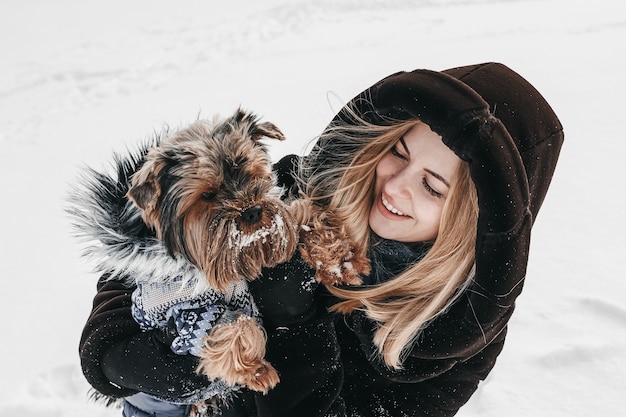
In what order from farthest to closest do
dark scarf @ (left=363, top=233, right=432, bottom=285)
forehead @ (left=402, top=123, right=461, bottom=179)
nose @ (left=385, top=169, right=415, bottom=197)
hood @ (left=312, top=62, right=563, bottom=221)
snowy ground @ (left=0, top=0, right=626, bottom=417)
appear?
snowy ground @ (left=0, top=0, right=626, bottom=417)
dark scarf @ (left=363, top=233, right=432, bottom=285)
nose @ (left=385, top=169, right=415, bottom=197)
forehead @ (left=402, top=123, right=461, bottom=179)
hood @ (left=312, top=62, right=563, bottom=221)

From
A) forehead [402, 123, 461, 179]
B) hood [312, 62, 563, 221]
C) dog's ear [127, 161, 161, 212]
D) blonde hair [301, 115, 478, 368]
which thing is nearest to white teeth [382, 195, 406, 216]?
blonde hair [301, 115, 478, 368]

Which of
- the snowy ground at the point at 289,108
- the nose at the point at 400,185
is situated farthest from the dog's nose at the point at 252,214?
the snowy ground at the point at 289,108

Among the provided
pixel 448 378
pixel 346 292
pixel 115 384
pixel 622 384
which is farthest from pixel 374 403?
pixel 622 384

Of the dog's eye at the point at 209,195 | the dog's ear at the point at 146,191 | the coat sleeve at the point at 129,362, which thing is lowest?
the coat sleeve at the point at 129,362

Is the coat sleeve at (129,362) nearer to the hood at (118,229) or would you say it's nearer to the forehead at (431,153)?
the hood at (118,229)

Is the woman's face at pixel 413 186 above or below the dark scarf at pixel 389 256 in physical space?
above

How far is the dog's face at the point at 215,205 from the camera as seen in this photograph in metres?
2.07

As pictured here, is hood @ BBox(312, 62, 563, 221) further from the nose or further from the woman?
the nose

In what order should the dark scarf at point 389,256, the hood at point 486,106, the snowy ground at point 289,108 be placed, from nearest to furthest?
1. the hood at point 486,106
2. the dark scarf at point 389,256
3. the snowy ground at point 289,108

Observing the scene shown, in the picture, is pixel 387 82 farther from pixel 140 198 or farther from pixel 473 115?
pixel 140 198

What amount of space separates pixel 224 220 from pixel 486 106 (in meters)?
1.08

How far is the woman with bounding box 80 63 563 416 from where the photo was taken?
1.81 metres

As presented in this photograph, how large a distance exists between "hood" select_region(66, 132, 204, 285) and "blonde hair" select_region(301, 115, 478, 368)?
750 millimetres

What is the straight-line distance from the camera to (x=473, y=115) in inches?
67.9
